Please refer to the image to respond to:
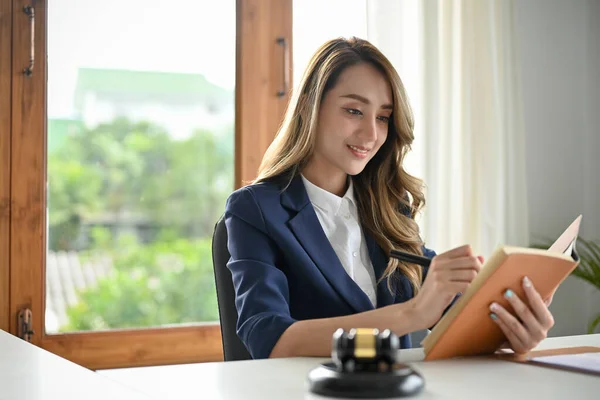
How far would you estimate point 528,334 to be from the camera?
1380 mm

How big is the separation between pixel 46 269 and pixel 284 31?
126cm

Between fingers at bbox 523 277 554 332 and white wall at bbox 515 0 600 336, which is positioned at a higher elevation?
white wall at bbox 515 0 600 336

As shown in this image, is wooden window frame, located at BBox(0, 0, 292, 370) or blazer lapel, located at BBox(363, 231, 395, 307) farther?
wooden window frame, located at BBox(0, 0, 292, 370)

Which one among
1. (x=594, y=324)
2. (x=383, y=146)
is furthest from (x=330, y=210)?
(x=594, y=324)

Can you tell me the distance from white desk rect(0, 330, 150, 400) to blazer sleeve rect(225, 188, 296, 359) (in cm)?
60

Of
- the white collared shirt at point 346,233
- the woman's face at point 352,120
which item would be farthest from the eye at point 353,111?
the white collared shirt at point 346,233

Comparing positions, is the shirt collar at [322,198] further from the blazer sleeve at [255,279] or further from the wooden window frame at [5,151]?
the wooden window frame at [5,151]

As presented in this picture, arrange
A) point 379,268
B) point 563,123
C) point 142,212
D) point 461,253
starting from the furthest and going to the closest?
point 563,123 < point 142,212 < point 379,268 < point 461,253

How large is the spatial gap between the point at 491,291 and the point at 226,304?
684 mm

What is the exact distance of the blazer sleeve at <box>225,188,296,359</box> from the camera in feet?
5.26

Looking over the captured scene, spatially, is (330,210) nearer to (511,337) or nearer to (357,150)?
(357,150)

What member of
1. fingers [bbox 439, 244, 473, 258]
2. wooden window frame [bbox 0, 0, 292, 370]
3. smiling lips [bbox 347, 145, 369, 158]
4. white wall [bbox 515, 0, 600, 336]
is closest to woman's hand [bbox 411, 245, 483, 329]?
fingers [bbox 439, 244, 473, 258]

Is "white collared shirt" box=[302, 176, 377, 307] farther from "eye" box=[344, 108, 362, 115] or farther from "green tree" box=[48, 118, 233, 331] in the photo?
"green tree" box=[48, 118, 233, 331]

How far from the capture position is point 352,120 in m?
2.00
